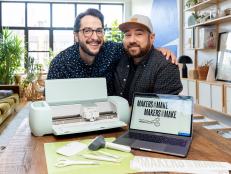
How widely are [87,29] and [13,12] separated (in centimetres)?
808

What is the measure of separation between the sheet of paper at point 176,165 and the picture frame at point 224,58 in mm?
3288

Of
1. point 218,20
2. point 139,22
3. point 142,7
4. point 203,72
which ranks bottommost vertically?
point 203,72

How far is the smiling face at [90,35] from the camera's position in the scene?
167cm

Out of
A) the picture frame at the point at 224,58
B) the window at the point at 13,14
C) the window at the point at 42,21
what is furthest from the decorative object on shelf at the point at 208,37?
the window at the point at 13,14

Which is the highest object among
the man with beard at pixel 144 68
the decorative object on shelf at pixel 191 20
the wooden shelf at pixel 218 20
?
the decorative object on shelf at pixel 191 20

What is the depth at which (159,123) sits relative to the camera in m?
1.40

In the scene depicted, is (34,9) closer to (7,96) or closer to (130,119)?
(7,96)

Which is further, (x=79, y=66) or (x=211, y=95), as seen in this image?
(x=211, y=95)

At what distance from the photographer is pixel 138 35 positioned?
5.59 ft

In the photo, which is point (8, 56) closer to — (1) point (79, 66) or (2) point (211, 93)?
(2) point (211, 93)

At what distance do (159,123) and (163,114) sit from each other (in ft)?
0.16

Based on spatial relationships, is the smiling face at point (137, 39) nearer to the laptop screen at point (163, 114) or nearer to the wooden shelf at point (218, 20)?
the laptop screen at point (163, 114)

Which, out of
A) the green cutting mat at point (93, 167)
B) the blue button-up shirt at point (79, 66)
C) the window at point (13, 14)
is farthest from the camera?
the window at point (13, 14)

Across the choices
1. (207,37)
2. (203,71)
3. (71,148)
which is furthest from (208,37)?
(71,148)
